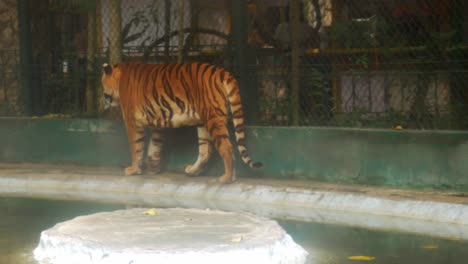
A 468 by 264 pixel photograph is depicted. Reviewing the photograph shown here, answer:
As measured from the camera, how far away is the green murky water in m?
6.62

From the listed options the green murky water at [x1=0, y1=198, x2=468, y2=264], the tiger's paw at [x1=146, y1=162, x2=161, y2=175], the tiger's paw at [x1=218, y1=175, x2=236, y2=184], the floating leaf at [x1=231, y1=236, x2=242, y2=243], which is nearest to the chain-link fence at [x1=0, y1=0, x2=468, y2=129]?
the tiger's paw at [x1=218, y1=175, x2=236, y2=184]

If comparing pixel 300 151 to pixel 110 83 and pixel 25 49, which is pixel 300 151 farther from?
pixel 25 49

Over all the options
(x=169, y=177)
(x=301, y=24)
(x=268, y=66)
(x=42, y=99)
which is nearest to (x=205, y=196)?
(x=169, y=177)

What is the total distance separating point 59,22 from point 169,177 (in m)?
3.26

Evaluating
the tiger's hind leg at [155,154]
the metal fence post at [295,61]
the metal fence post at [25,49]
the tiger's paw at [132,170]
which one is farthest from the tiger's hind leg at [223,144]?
the metal fence post at [25,49]

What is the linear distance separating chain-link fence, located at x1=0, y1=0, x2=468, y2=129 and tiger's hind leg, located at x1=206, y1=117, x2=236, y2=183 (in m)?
0.60

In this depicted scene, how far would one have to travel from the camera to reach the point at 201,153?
10336mm

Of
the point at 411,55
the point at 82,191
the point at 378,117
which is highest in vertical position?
the point at 411,55

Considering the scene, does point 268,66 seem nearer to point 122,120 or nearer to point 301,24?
point 301,24

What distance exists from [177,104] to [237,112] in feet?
2.56

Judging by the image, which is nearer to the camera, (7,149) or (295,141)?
(295,141)

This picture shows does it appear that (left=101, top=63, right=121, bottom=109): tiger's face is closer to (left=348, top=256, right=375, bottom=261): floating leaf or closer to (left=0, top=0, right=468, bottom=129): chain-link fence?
(left=0, top=0, right=468, bottom=129): chain-link fence

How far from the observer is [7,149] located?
11914mm

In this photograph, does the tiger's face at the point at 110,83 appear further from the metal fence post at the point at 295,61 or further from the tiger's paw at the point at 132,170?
the metal fence post at the point at 295,61
